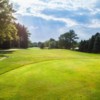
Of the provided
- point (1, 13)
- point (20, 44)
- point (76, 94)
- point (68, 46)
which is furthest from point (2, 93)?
point (68, 46)

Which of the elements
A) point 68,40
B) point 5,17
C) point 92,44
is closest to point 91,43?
point 92,44

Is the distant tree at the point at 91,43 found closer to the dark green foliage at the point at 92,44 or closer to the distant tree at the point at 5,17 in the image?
the dark green foliage at the point at 92,44

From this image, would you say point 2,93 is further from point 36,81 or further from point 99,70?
point 99,70

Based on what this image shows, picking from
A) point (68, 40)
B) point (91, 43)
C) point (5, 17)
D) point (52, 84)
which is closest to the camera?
point (52, 84)

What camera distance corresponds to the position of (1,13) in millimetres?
51656

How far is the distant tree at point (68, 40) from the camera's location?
153125 mm

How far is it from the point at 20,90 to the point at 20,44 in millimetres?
99276

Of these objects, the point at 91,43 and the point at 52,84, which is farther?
the point at 91,43

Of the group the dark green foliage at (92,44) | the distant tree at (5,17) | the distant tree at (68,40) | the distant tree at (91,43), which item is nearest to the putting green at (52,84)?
the distant tree at (5,17)

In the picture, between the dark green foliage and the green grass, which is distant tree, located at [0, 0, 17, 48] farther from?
the dark green foliage

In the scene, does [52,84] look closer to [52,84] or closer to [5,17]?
[52,84]

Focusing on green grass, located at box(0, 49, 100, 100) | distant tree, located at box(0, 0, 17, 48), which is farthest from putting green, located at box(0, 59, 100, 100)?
distant tree, located at box(0, 0, 17, 48)

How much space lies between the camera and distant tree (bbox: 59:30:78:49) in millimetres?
153125

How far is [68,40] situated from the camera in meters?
156
